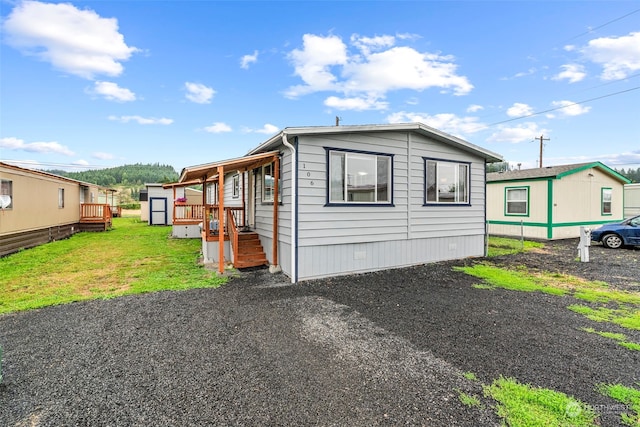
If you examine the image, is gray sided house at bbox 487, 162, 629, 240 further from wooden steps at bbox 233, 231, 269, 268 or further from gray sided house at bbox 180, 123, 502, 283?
wooden steps at bbox 233, 231, 269, 268

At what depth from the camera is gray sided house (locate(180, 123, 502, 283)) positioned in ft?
21.9

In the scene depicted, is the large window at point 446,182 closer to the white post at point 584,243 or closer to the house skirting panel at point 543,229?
the white post at point 584,243

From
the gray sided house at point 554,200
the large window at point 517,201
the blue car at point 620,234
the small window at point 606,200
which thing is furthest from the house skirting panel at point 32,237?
the small window at point 606,200

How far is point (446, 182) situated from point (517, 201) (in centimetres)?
790

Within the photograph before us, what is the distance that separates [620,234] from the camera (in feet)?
35.7

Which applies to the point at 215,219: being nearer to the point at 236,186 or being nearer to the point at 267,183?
the point at 267,183

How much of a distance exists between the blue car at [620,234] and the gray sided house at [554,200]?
5.62 feet

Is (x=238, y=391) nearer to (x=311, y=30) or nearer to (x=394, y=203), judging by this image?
(x=394, y=203)

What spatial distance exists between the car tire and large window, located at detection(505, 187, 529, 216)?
2983mm

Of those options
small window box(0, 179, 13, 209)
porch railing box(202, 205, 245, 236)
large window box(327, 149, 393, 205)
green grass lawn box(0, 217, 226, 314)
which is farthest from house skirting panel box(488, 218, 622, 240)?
small window box(0, 179, 13, 209)

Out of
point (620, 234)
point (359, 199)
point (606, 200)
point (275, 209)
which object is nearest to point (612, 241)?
point (620, 234)

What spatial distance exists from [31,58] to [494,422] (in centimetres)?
2331

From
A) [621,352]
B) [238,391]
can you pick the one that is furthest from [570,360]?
[238,391]

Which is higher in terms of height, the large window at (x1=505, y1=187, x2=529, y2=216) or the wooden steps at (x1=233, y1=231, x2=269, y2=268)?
the large window at (x1=505, y1=187, x2=529, y2=216)
